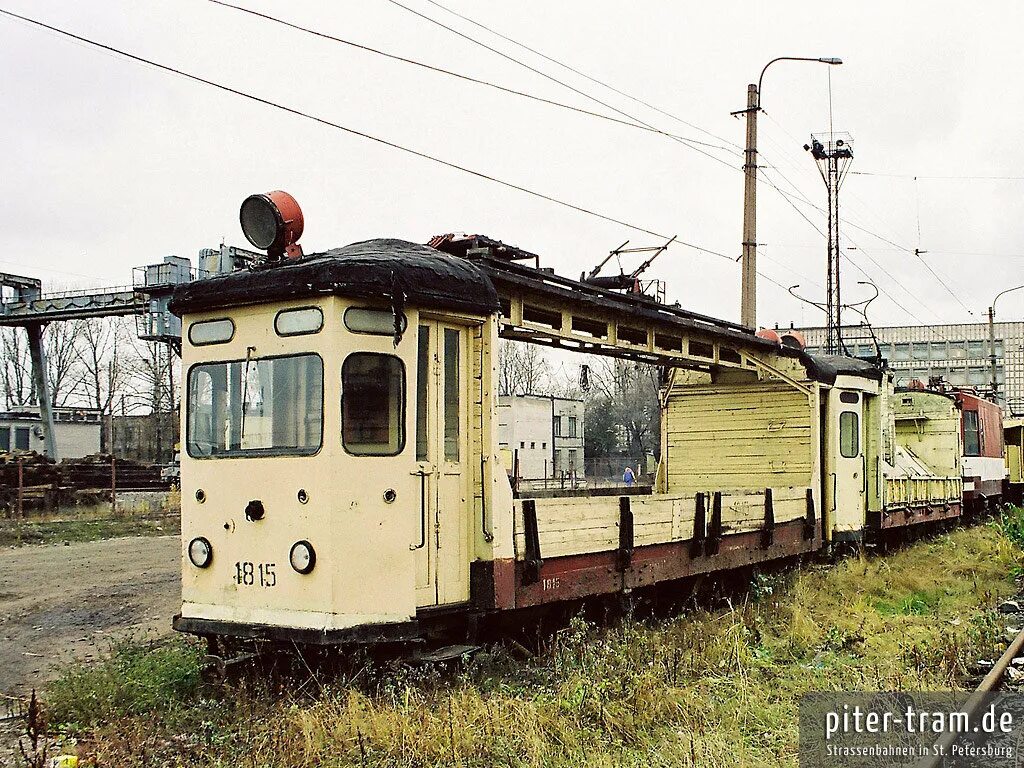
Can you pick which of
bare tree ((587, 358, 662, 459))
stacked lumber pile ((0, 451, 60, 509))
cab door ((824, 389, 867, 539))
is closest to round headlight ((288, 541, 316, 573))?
cab door ((824, 389, 867, 539))

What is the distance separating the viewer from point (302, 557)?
261 inches

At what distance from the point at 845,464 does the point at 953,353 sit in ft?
129

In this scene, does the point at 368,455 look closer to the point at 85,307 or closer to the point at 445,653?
the point at 445,653

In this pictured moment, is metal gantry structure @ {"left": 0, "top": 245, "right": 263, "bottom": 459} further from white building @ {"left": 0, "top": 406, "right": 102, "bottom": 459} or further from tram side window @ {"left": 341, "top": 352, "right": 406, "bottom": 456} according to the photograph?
tram side window @ {"left": 341, "top": 352, "right": 406, "bottom": 456}

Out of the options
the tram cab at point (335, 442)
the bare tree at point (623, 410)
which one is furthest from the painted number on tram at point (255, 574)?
the bare tree at point (623, 410)

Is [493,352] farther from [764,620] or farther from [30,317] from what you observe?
[30,317]

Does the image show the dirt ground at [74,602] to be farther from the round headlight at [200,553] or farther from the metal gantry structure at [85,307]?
the metal gantry structure at [85,307]

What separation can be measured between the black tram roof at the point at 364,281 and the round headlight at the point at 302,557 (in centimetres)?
170

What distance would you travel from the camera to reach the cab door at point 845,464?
45.2ft

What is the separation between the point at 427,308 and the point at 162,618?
624cm

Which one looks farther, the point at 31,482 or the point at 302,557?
the point at 31,482

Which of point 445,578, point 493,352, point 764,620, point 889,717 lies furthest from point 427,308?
point 764,620

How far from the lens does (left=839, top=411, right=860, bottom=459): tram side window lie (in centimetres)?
1410

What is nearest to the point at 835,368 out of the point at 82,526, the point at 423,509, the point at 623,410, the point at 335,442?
the point at 423,509
